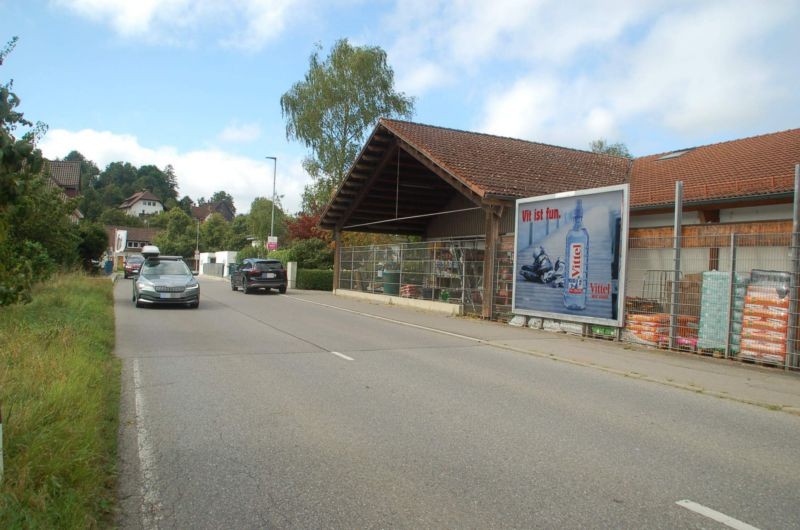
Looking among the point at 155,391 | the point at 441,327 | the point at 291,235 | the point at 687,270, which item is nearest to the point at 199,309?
the point at 441,327

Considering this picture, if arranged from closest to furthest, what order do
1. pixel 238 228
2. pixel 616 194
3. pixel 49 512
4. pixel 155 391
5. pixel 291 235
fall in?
1. pixel 49 512
2. pixel 155 391
3. pixel 616 194
4. pixel 291 235
5. pixel 238 228

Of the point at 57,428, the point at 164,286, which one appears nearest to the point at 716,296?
the point at 57,428

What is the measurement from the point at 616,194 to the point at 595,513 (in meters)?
10.4

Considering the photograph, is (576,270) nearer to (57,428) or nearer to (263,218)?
(57,428)

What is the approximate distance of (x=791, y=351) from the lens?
31.6 feet

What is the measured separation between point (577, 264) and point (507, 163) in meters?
7.36

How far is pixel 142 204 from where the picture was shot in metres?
139

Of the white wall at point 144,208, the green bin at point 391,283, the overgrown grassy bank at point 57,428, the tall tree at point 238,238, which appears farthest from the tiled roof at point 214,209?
the overgrown grassy bank at point 57,428

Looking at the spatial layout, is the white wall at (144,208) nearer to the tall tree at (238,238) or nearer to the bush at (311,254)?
the tall tree at (238,238)

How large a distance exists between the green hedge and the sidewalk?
71.9ft

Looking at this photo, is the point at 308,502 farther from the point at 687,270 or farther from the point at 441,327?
the point at 441,327

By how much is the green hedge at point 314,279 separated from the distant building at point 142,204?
369ft

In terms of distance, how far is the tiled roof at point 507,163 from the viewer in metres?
17.8

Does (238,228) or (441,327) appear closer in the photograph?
(441,327)
